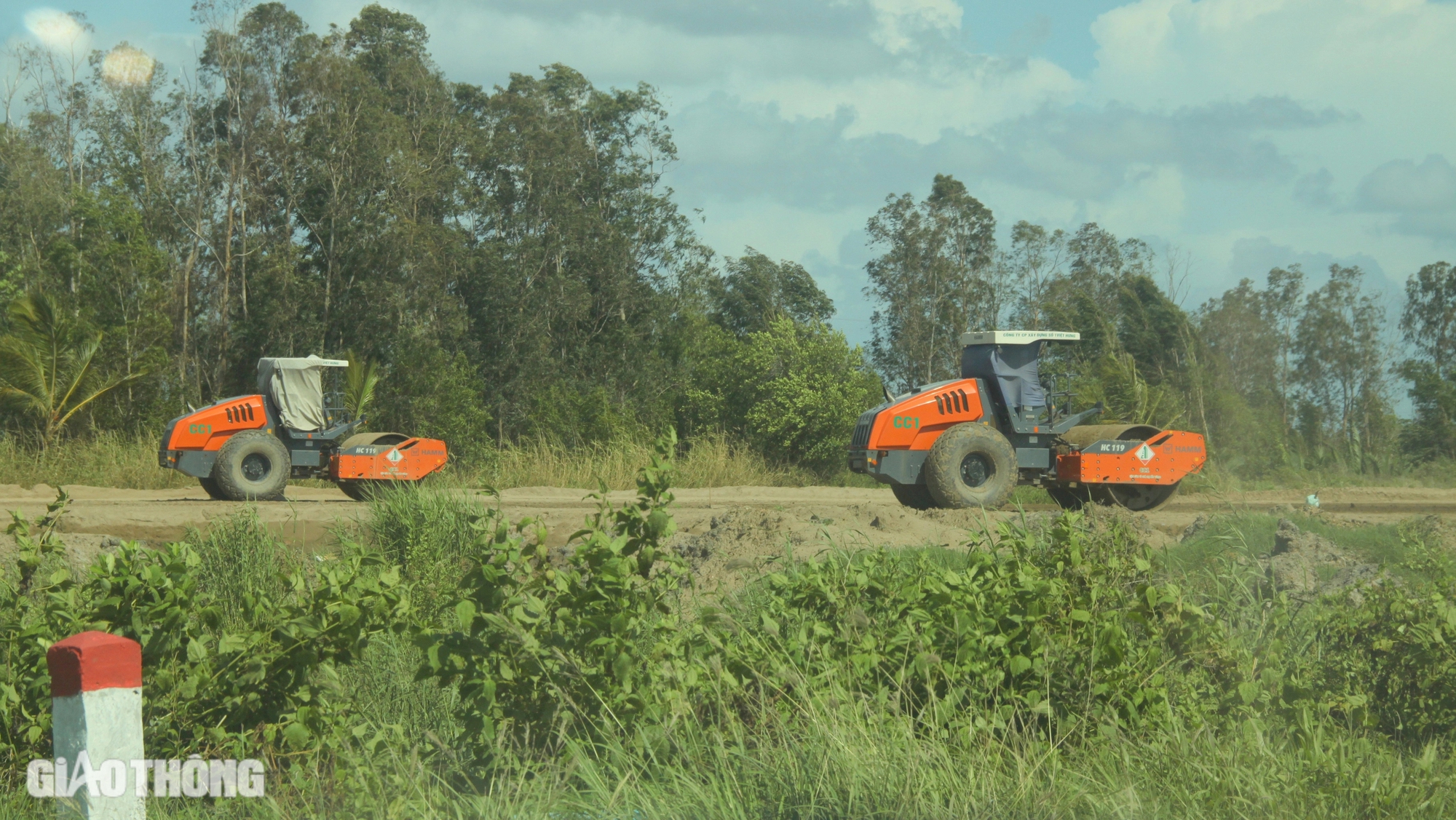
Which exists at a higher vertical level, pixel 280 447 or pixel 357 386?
pixel 357 386

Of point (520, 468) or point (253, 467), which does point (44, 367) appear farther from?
point (520, 468)

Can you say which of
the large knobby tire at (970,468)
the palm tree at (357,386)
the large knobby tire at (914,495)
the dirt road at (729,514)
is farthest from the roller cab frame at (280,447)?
the large knobby tire at (970,468)

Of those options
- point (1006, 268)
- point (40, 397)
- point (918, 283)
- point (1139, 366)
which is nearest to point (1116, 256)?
point (1006, 268)

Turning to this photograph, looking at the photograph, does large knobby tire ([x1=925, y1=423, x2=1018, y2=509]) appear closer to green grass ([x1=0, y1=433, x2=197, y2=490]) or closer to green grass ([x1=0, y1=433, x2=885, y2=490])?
green grass ([x1=0, y1=433, x2=885, y2=490])

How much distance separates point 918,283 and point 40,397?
27.8 meters

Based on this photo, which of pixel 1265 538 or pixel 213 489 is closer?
pixel 1265 538


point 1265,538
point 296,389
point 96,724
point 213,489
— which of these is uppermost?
point 296,389

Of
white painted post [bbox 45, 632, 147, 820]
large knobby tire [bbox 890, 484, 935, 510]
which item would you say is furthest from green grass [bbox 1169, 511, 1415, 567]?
white painted post [bbox 45, 632, 147, 820]

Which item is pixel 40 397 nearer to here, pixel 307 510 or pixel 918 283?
pixel 307 510

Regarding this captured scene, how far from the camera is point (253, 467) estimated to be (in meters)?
15.2

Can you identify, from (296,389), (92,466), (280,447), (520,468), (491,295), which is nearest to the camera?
(280,447)

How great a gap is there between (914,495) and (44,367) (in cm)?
1899

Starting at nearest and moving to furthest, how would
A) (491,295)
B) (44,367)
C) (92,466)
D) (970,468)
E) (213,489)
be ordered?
(970,468), (213,489), (92,466), (44,367), (491,295)

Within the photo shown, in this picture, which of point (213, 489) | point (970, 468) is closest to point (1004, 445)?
point (970, 468)
